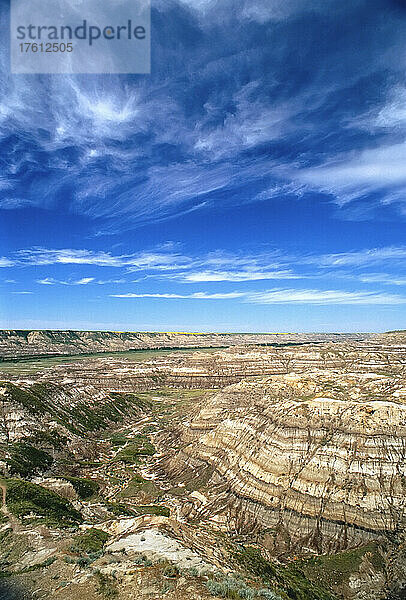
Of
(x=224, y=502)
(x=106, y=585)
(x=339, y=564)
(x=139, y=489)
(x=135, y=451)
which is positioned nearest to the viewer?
(x=106, y=585)

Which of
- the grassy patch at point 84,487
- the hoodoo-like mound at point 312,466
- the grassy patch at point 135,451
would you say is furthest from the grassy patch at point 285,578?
the grassy patch at point 135,451

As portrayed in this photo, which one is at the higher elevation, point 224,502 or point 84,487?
point 224,502

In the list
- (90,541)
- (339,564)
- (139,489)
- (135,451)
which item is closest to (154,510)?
(139,489)

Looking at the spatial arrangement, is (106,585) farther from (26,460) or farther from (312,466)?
(26,460)

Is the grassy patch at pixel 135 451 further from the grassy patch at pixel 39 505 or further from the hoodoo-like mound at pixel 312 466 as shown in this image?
the grassy patch at pixel 39 505

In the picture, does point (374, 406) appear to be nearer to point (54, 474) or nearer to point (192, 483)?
point (192, 483)

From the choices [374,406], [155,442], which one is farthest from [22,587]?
[155,442]
